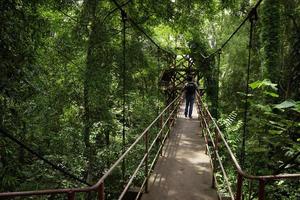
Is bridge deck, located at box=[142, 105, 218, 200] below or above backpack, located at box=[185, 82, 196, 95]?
below

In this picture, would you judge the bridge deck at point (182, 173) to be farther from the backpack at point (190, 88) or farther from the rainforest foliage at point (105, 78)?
the backpack at point (190, 88)

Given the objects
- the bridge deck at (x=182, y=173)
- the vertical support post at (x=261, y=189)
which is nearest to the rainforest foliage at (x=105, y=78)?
the bridge deck at (x=182, y=173)

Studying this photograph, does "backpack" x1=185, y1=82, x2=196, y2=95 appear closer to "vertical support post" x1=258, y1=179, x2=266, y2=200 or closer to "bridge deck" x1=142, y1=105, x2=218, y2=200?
"bridge deck" x1=142, y1=105, x2=218, y2=200

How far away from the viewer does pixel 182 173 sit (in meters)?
5.54

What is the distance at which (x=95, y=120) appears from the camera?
8789 mm

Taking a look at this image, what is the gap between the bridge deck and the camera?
181 inches

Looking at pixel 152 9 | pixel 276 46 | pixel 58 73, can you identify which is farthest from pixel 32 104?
pixel 276 46

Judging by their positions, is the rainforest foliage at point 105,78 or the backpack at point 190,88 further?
the backpack at point 190,88

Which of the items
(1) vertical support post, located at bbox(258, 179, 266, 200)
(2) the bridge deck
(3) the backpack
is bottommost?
(2) the bridge deck

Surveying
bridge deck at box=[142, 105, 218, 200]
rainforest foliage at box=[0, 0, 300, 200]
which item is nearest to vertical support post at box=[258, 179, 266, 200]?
bridge deck at box=[142, 105, 218, 200]

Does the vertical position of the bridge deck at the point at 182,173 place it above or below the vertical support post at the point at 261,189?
below

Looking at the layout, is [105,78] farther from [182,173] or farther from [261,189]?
[261,189]

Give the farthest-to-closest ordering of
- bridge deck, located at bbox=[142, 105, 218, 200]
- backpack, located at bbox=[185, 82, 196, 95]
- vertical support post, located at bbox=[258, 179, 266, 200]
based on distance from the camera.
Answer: backpack, located at bbox=[185, 82, 196, 95]
bridge deck, located at bbox=[142, 105, 218, 200]
vertical support post, located at bbox=[258, 179, 266, 200]

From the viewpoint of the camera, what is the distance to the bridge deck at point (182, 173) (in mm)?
4609
